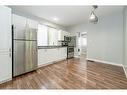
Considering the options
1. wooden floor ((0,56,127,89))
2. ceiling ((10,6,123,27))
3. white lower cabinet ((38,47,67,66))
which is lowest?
wooden floor ((0,56,127,89))

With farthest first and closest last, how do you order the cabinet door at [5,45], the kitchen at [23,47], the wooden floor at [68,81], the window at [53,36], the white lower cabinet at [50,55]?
the window at [53,36], the white lower cabinet at [50,55], the kitchen at [23,47], the cabinet door at [5,45], the wooden floor at [68,81]

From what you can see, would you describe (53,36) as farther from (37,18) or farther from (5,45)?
(5,45)

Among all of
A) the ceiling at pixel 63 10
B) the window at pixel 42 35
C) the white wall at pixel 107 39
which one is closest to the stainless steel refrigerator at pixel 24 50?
the ceiling at pixel 63 10

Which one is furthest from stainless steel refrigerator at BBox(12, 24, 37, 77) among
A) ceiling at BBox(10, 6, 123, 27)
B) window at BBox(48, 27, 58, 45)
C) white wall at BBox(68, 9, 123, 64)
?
white wall at BBox(68, 9, 123, 64)

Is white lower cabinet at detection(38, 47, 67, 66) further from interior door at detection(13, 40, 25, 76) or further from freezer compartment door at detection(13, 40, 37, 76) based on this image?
interior door at detection(13, 40, 25, 76)

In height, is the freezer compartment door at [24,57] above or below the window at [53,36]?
below

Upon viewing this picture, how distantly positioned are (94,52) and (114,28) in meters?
1.93

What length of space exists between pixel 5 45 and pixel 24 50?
2.56 ft

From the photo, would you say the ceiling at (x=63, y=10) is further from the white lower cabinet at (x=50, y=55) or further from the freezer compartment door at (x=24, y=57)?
the white lower cabinet at (x=50, y=55)

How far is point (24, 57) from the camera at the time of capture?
3.56m

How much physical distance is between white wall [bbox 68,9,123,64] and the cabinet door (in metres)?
4.90

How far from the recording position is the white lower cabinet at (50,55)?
4.70m

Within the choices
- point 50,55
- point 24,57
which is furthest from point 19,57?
point 50,55

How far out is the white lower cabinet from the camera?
15.4 feet
